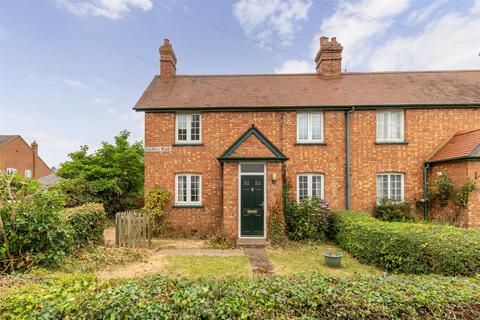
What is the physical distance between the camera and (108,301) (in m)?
3.06

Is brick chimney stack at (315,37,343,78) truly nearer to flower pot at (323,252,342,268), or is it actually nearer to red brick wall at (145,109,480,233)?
red brick wall at (145,109,480,233)

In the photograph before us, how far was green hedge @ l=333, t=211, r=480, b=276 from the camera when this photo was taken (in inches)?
237

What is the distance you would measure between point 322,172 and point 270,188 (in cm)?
327

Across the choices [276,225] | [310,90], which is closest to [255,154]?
[276,225]

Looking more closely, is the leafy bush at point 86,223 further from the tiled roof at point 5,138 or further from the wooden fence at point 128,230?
the tiled roof at point 5,138

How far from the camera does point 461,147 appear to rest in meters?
10.6

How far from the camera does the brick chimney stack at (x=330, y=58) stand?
14.2 m

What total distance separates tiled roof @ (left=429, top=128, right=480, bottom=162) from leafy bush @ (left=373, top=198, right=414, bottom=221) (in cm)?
266

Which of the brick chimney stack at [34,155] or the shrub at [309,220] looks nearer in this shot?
the shrub at [309,220]

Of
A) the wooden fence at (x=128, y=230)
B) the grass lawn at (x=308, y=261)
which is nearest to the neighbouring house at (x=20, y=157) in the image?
the wooden fence at (x=128, y=230)

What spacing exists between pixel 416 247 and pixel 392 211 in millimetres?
5127

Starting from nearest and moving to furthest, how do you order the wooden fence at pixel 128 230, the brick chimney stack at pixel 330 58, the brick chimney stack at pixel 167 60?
the wooden fence at pixel 128 230
the brick chimney stack at pixel 330 58
the brick chimney stack at pixel 167 60

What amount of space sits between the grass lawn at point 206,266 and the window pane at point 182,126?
6073mm

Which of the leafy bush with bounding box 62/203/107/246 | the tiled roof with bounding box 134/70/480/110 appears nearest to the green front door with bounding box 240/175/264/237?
the tiled roof with bounding box 134/70/480/110
